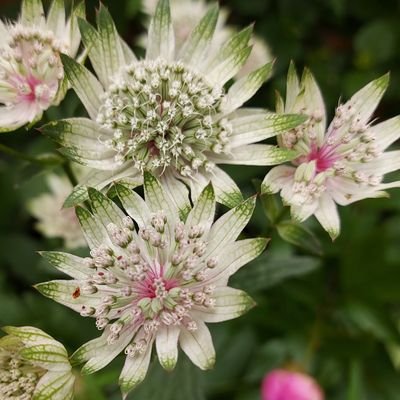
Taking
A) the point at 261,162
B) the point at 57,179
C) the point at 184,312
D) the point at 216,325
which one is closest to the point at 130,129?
the point at 261,162

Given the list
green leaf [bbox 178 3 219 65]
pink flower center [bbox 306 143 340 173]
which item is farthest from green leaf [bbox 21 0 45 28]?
pink flower center [bbox 306 143 340 173]

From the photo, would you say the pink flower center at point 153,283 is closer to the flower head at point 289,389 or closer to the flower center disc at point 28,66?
the flower head at point 289,389

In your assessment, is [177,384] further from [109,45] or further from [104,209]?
[109,45]

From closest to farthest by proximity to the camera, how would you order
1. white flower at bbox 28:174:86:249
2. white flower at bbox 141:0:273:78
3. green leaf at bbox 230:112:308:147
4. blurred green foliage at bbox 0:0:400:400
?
green leaf at bbox 230:112:308:147 → blurred green foliage at bbox 0:0:400:400 → white flower at bbox 28:174:86:249 → white flower at bbox 141:0:273:78

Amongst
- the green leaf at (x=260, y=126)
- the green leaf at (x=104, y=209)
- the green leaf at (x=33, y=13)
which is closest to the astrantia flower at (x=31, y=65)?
the green leaf at (x=33, y=13)

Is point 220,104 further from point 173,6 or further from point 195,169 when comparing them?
point 173,6

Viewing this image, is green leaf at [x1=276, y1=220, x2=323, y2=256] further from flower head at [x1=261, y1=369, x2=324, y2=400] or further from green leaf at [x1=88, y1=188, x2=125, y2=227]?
green leaf at [x1=88, y1=188, x2=125, y2=227]
